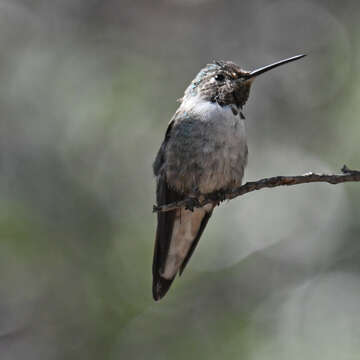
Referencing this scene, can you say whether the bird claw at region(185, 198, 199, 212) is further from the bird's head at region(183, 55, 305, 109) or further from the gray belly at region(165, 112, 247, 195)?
the bird's head at region(183, 55, 305, 109)

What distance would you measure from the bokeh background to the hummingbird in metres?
1.57

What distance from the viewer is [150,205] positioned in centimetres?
836

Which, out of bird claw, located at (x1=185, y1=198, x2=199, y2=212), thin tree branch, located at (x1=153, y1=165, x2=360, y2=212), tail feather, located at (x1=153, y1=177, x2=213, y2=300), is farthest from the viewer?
tail feather, located at (x1=153, y1=177, x2=213, y2=300)

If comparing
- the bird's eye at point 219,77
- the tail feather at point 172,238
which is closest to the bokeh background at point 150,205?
the tail feather at point 172,238

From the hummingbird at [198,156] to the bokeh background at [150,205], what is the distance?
1.57 meters

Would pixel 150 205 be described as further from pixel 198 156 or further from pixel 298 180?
pixel 298 180

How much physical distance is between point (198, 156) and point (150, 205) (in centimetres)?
329

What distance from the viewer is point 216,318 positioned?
315 inches

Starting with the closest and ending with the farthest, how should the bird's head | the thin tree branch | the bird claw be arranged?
the thin tree branch < the bird claw < the bird's head

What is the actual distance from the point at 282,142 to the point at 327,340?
3235 millimetres

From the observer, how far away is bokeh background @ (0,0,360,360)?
7.62 metres

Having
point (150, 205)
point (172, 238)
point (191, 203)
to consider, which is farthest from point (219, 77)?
point (150, 205)

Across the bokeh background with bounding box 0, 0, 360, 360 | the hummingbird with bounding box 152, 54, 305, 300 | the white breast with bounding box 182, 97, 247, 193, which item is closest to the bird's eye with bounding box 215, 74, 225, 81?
the hummingbird with bounding box 152, 54, 305, 300

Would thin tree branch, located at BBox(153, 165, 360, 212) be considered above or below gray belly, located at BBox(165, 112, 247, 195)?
below
